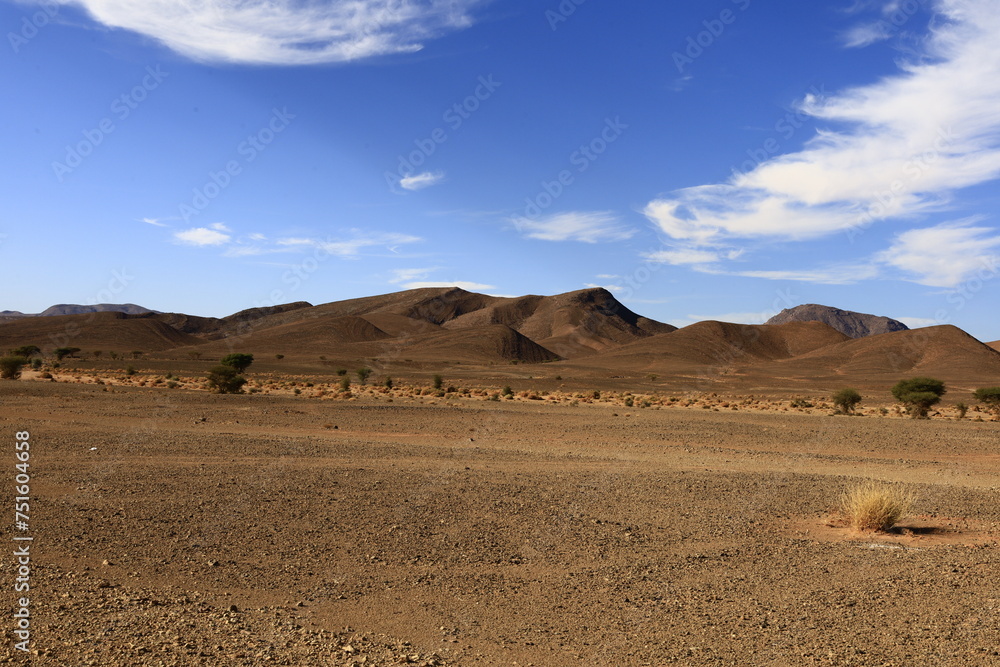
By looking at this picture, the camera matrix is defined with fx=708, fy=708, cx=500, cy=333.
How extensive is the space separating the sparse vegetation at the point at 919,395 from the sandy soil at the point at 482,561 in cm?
2328

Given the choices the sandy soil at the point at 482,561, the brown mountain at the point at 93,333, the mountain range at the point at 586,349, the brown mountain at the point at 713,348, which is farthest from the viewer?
the brown mountain at the point at 93,333

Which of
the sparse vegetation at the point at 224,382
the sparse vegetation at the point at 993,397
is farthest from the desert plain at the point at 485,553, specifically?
the sparse vegetation at the point at 993,397

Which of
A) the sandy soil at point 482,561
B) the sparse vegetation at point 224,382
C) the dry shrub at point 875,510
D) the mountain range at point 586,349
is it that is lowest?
the sandy soil at point 482,561

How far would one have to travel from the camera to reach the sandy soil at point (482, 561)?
6.30 m

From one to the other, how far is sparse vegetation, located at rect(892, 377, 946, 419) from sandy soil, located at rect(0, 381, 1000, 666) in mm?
23283

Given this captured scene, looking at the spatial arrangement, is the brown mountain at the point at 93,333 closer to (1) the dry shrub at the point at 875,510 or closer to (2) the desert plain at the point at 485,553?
(2) the desert plain at the point at 485,553

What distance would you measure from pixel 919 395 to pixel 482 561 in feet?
129

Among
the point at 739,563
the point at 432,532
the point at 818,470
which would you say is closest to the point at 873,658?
the point at 739,563

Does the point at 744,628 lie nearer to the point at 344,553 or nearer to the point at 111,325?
the point at 344,553

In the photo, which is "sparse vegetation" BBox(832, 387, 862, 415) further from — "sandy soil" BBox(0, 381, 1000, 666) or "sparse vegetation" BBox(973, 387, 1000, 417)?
"sandy soil" BBox(0, 381, 1000, 666)

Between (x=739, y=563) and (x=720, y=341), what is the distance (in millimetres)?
147889

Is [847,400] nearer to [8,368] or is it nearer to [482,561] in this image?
[482,561]

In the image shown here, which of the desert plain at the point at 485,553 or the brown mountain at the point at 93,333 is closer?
the desert plain at the point at 485,553

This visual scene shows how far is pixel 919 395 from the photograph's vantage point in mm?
40031
